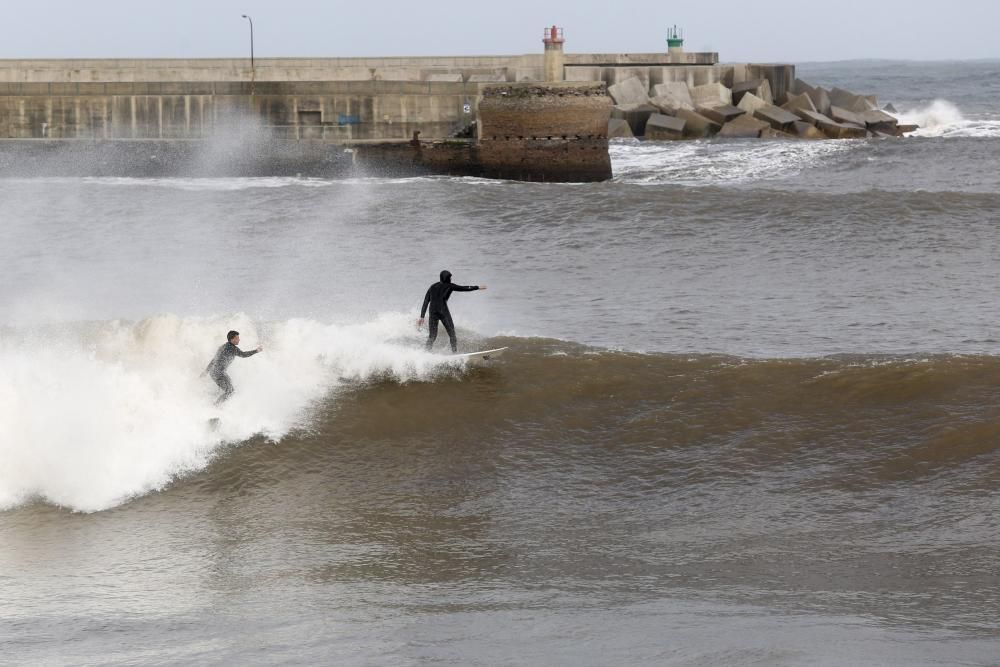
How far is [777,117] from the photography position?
39406 mm

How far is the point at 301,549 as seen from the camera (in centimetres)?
889

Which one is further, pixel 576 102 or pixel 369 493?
pixel 576 102

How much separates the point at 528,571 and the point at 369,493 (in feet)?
7.30

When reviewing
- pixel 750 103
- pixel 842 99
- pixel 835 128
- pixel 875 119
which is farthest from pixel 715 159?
pixel 842 99

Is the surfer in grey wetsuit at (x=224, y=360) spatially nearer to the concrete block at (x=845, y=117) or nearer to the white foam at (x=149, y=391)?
the white foam at (x=149, y=391)

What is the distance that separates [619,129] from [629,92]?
9.53 feet

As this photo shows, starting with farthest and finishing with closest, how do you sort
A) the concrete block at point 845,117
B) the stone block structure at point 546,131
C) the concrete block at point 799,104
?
1. the concrete block at point 799,104
2. the concrete block at point 845,117
3. the stone block structure at point 546,131

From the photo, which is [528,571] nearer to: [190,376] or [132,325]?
[190,376]

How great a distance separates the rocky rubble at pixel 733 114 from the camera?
38719 millimetres

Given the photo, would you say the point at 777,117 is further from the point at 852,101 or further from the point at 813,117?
the point at 852,101

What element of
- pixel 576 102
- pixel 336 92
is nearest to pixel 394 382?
pixel 576 102

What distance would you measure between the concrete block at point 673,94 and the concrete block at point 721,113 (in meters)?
0.82

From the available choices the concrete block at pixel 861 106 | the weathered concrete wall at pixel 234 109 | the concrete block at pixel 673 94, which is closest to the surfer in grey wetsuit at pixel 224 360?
the weathered concrete wall at pixel 234 109

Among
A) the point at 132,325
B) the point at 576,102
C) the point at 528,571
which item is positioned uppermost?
the point at 576,102
